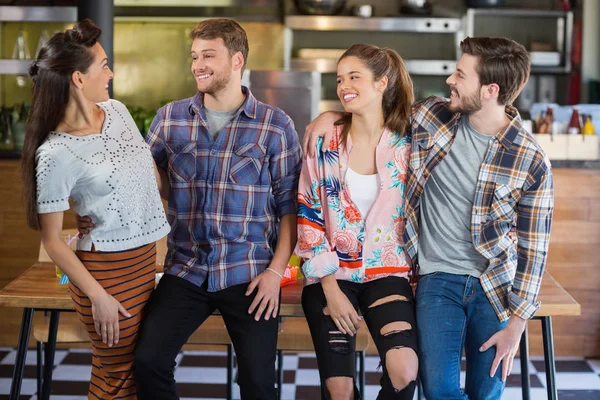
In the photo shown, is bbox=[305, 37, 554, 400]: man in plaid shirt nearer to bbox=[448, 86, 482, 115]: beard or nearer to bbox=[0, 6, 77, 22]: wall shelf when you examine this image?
bbox=[448, 86, 482, 115]: beard

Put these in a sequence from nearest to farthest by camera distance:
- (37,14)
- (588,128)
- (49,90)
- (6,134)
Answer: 1. (49,90)
2. (588,128)
3. (6,134)
4. (37,14)

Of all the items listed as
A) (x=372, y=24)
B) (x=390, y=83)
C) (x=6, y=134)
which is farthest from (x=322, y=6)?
(x=390, y=83)

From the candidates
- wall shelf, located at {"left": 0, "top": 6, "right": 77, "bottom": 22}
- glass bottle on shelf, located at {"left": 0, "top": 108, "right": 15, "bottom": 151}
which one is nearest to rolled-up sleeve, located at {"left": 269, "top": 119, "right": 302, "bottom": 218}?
glass bottle on shelf, located at {"left": 0, "top": 108, "right": 15, "bottom": 151}

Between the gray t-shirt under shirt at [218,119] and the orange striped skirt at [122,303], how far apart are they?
1.53 feet

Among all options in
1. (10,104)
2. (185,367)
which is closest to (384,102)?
(185,367)

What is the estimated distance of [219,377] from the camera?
4.24 meters

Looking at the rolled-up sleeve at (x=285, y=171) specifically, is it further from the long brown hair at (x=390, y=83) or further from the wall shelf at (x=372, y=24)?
the wall shelf at (x=372, y=24)

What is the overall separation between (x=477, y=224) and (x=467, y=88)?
436mm

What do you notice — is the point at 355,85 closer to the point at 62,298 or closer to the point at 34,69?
the point at 34,69

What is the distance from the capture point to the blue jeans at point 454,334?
2.64 metres

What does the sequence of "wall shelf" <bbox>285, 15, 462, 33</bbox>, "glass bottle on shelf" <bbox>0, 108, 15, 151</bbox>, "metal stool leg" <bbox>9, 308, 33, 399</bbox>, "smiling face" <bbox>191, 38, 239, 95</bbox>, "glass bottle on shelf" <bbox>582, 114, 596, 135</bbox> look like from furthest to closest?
1. "wall shelf" <bbox>285, 15, 462, 33</bbox>
2. "glass bottle on shelf" <bbox>0, 108, 15, 151</bbox>
3. "glass bottle on shelf" <bbox>582, 114, 596, 135</bbox>
4. "metal stool leg" <bbox>9, 308, 33, 399</bbox>
5. "smiling face" <bbox>191, 38, 239, 95</bbox>

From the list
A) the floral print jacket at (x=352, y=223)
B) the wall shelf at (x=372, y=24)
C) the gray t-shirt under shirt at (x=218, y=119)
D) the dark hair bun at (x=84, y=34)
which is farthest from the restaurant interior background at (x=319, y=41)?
the dark hair bun at (x=84, y=34)

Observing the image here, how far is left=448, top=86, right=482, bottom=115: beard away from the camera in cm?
275

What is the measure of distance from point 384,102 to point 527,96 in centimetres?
414
